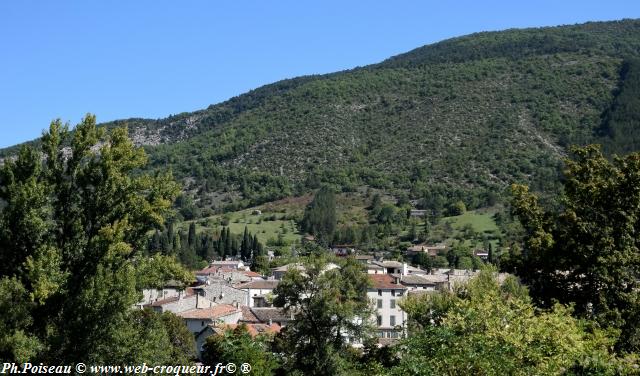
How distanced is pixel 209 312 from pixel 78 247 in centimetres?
4484

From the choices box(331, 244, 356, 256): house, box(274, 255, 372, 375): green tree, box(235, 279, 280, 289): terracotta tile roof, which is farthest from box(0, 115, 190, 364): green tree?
box(331, 244, 356, 256): house

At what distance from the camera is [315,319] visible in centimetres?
3878

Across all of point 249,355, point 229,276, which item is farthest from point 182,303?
point 249,355

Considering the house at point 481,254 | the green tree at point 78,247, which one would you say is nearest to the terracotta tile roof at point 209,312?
the green tree at point 78,247

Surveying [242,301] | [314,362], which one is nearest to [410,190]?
[242,301]

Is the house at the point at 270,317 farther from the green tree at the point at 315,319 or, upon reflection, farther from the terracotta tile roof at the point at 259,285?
the green tree at the point at 315,319

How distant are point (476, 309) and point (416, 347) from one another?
6.47 metres

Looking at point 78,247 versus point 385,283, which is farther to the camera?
point 385,283

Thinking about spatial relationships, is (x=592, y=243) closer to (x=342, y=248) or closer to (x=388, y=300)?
(x=388, y=300)

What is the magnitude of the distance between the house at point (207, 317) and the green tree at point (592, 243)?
35233mm

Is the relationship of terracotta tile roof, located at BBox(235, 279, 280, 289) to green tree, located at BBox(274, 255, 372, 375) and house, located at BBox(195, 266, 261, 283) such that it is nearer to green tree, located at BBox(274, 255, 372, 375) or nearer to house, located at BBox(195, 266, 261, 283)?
house, located at BBox(195, 266, 261, 283)

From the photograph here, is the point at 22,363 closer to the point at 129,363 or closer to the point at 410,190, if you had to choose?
the point at 129,363

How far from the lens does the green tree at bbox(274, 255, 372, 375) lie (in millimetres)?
38188

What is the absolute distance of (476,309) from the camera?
2422 centimetres
